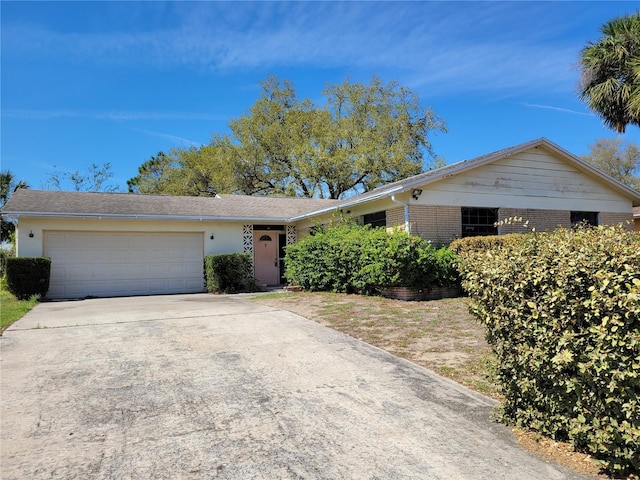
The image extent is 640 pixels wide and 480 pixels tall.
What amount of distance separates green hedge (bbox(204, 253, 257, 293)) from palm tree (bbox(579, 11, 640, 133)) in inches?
563

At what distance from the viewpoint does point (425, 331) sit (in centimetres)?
685

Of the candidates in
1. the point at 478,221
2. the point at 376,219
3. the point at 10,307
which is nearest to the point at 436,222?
the point at 478,221

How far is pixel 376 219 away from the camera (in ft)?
45.4

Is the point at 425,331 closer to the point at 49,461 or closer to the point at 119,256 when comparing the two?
the point at 49,461

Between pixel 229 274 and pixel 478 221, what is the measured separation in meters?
8.70

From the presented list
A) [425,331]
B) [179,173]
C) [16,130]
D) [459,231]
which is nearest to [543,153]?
[459,231]

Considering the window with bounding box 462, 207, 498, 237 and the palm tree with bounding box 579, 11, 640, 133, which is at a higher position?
the palm tree with bounding box 579, 11, 640, 133

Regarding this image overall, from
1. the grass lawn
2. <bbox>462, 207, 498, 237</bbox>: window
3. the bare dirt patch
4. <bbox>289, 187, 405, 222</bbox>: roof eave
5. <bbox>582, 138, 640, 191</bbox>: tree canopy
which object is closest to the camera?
the bare dirt patch

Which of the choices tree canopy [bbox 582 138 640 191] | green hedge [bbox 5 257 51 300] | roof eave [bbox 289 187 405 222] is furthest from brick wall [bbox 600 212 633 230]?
tree canopy [bbox 582 138 640 191]

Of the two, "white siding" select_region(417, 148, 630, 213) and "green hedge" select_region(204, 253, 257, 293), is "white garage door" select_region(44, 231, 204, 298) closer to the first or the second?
"green hedge" select_region(204, 253, 257, 293)

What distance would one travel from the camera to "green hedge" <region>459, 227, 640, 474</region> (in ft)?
8.28

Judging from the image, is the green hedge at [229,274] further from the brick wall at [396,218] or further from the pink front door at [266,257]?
the brick wall at [396,218]

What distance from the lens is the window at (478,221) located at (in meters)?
13.0

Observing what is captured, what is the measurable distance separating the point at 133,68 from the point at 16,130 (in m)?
6.37
